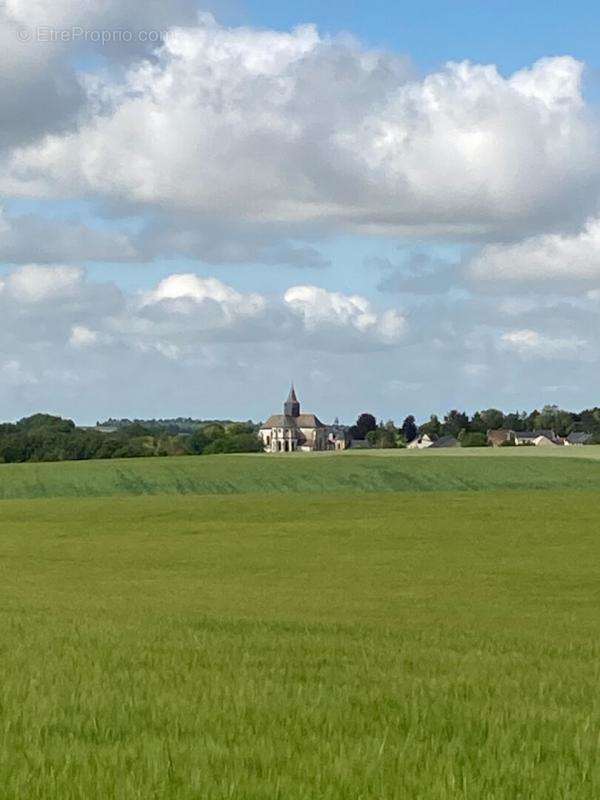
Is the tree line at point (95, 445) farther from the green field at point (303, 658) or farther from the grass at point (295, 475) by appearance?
the green field at point (303, 658)

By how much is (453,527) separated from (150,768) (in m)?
46.2

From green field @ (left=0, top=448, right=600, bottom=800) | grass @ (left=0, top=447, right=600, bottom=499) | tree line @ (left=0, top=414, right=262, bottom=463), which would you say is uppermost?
tree line @ (left=0, top=414, right=262, bottom=463)

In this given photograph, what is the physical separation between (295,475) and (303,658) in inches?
2570

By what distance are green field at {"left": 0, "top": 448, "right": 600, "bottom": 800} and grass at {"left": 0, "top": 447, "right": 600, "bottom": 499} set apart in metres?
18.5

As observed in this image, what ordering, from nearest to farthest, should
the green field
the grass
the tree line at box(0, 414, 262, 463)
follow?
the green field → the grass → the tree line at box(0, 414, 262, 463)

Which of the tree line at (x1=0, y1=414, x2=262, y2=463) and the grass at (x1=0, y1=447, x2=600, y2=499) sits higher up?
the tree line at (x1=0, y1=414, x2=262, y2=463)

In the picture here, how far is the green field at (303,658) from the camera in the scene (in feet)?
25.0

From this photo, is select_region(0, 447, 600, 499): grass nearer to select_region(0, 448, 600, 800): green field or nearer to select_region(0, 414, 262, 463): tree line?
select_region(0, 448, 600, 800): green field

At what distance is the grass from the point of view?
7619 centimetres

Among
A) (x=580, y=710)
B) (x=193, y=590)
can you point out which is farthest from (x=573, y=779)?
(x=193, y=590)

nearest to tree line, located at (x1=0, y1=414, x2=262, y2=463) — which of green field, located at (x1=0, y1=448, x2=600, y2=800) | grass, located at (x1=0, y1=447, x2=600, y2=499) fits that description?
grass, located at (x1=0, y1=447, x2=600, y2=499)

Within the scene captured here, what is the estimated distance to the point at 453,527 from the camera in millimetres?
53125

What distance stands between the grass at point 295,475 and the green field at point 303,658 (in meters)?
18.5

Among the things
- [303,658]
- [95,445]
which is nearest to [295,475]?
[95,445]
